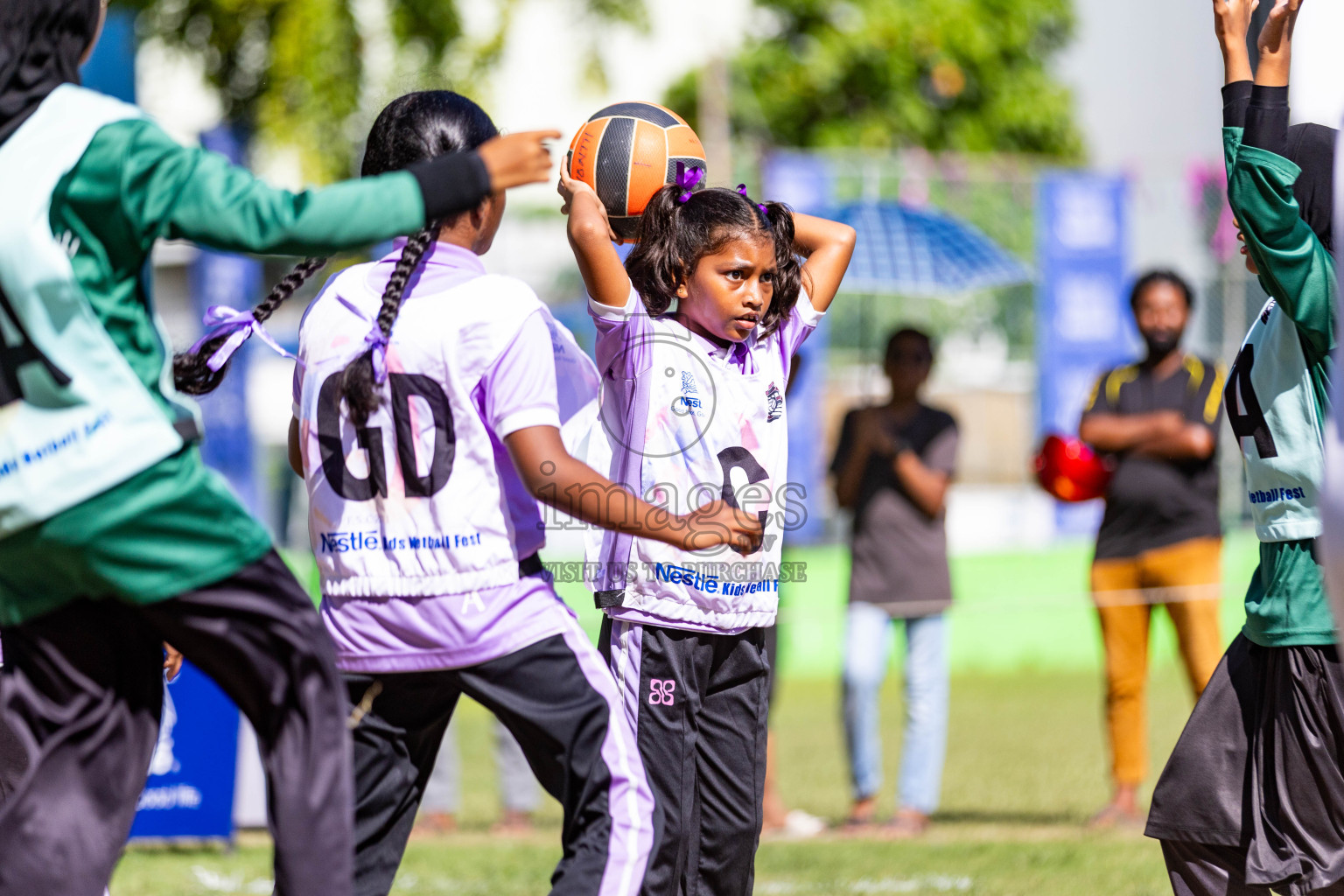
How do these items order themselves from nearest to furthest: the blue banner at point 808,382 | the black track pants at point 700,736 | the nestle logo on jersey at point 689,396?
the black track pants at point 700,736, the nestle logo on jersey at point 689,396, the blue banner at point 808,382

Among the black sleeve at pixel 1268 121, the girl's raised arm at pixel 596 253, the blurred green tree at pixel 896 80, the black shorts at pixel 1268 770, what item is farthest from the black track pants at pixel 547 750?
the blurred green tree at pixel 896 80

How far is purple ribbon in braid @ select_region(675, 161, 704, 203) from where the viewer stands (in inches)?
156

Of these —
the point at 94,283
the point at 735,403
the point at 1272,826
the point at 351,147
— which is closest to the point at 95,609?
the point at 94,283

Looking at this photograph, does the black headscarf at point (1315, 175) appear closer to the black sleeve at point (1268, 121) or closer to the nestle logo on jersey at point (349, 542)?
the black sleeve at point (1268, 121)

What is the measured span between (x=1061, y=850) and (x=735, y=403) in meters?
3.23

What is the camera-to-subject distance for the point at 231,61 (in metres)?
15.9

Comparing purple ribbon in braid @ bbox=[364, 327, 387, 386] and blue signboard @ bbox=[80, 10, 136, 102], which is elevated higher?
blue signboard @ bbox=[80, 10, 136, 102]

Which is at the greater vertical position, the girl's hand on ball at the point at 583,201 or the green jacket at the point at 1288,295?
the girl's hand on ball at the point at 583,201

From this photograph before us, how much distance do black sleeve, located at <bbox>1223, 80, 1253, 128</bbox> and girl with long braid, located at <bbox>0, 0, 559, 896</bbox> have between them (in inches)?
64.2

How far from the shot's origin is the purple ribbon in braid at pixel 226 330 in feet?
11.0

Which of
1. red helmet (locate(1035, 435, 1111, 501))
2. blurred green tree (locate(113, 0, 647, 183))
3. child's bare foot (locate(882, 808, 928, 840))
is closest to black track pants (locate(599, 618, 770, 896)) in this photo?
child's bare foot (locate(882, 808, 928, 840))

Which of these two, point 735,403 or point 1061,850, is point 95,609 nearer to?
point 735,403

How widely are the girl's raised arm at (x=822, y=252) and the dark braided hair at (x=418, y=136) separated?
106 centimetres

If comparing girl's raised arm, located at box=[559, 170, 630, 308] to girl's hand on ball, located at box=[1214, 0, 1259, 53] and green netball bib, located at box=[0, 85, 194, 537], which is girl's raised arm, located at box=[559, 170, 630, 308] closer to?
green netball bib, located at box=[0, 85, 194, 537]
